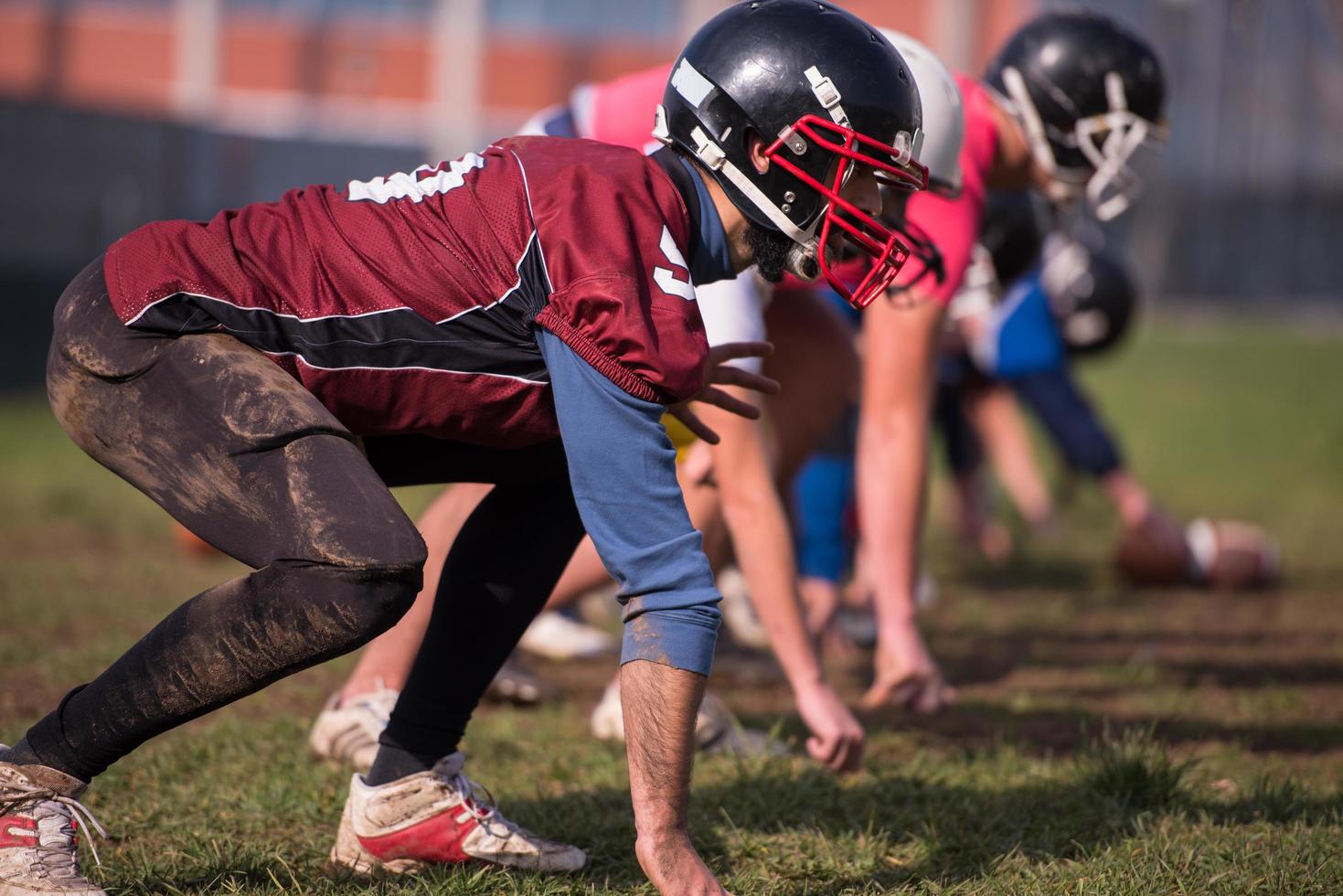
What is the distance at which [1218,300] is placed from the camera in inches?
1098

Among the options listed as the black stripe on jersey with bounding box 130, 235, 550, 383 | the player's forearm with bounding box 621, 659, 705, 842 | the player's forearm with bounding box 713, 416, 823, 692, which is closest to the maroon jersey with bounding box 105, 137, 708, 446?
the black stripe on jersey with bounding box 130, 235, 550, 383

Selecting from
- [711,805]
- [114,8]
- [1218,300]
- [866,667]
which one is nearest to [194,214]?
[866,667]

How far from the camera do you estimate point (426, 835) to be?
275 cm

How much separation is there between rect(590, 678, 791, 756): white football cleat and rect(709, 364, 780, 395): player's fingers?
104 centimetres

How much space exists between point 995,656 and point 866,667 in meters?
0.49

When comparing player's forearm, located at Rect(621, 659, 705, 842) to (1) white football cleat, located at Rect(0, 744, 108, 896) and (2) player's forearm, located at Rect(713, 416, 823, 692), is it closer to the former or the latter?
(1) white football cleat, located at Rect(0, 744, 108, 896)

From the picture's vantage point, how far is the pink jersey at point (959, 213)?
13.0ft

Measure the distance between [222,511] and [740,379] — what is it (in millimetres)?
995

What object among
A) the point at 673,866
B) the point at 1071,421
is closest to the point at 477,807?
the point at 673,866

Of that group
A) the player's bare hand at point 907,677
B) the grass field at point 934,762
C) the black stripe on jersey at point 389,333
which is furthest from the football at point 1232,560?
the black stripe on jersey at point 389,333

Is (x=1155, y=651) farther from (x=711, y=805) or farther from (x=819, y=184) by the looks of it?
A: (x=819, y=184)

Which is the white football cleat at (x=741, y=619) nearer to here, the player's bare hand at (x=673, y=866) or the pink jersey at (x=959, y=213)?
the pink jersey at (x=959, y=213)

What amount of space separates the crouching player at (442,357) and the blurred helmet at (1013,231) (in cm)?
319

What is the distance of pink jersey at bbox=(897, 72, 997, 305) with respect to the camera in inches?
156
